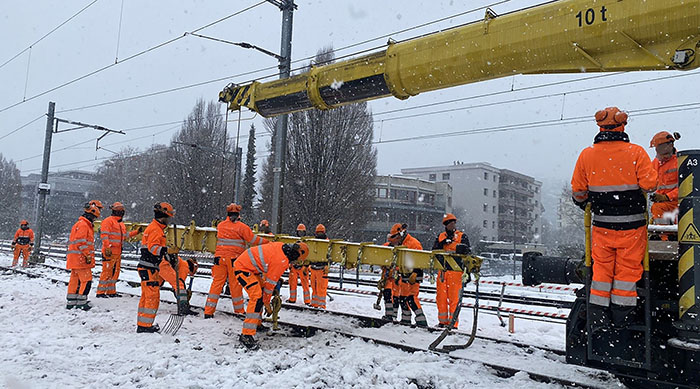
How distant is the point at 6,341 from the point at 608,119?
24.1 ft

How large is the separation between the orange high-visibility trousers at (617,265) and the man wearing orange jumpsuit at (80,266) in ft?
26.9

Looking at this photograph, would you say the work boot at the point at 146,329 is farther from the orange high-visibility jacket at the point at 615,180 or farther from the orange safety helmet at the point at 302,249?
the orange high-visibility jacket at the point at 615,180

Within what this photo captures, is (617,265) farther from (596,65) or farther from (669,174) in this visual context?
(596,65)

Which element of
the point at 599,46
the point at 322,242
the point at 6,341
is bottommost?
the point at 6,341

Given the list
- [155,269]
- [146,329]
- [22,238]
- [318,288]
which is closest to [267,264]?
[155,269]

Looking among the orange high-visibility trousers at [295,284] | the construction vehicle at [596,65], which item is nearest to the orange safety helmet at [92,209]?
the orange high-visibility trousers at [295,284]

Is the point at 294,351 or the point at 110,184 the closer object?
the point at 294,351

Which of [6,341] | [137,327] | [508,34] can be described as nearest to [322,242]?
[137,327]

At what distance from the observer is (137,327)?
22.6ft

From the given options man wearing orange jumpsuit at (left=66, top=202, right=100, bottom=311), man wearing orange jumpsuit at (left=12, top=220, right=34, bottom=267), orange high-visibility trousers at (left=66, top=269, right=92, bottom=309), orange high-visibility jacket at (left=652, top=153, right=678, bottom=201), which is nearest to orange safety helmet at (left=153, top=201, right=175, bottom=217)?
man wearing orange jumpsuit at (left=66, top=202, right=100, bottom=311)

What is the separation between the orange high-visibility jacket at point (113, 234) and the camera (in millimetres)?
9742

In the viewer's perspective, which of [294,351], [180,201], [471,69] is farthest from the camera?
[180,201]

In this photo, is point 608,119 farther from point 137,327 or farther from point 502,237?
point 502,237

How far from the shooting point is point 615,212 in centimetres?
394
